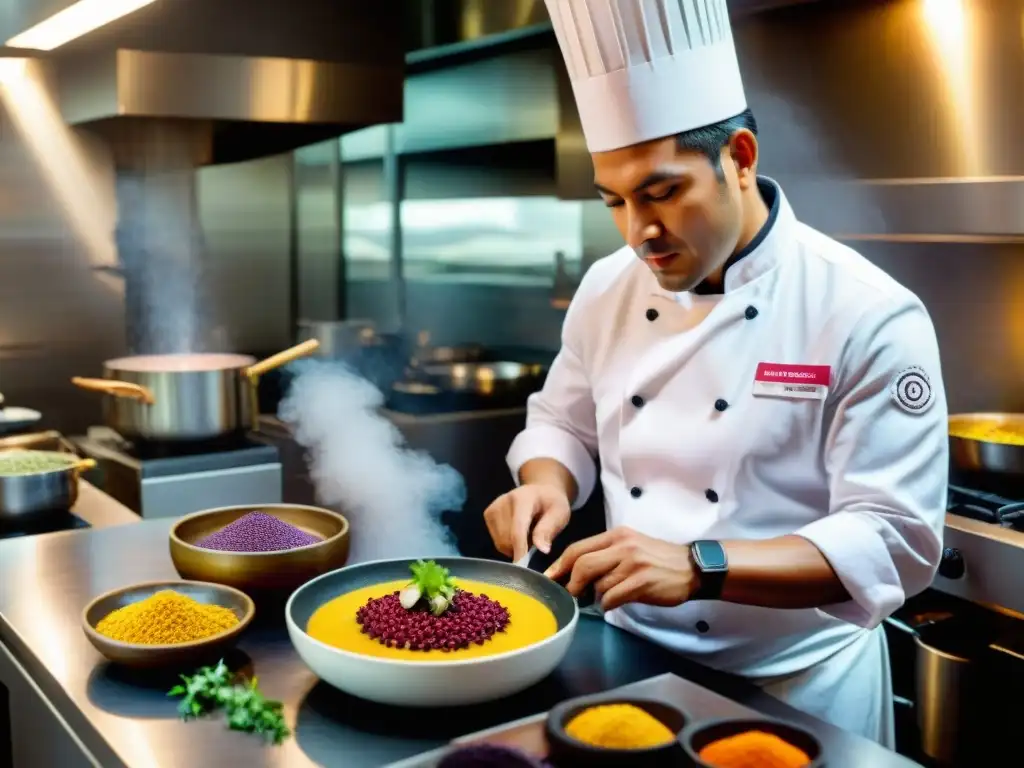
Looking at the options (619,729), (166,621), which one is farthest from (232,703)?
(619,729)

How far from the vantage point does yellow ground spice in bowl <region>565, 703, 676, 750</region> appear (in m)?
1.09

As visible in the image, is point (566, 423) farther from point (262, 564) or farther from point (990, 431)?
point (990, 431)

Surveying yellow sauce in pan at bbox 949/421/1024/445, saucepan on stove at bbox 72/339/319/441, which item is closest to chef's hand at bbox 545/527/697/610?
yellow sauce in pan at bbox 949/421/1024/445

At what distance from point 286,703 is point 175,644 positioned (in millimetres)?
162

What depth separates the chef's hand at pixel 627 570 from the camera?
1405mm

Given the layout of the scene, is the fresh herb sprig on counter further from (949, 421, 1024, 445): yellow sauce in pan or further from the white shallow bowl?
(949, 421, 1024, 445): yellow sauce in pan

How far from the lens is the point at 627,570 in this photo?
4.62 feet

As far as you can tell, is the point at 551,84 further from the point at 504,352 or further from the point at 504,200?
the point at 504,352

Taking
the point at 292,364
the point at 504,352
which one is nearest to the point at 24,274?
the point at 292,364

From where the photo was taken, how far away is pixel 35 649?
4.92 ft

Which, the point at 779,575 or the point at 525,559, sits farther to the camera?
the point at 525,559

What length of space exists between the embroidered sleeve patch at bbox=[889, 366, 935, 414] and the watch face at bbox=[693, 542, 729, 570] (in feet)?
1.17

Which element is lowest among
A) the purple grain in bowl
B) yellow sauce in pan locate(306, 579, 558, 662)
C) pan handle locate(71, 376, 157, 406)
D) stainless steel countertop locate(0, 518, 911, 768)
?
stainless steel countertop locate(0, 518, 911, 768)

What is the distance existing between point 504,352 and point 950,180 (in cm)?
215
